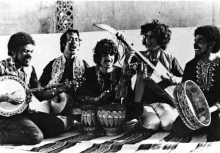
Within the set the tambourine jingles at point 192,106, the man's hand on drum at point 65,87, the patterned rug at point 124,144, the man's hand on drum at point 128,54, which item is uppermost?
the man's hand on drum at point 128,54

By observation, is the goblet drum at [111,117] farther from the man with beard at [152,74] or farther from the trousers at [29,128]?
the trousers at [29,128]

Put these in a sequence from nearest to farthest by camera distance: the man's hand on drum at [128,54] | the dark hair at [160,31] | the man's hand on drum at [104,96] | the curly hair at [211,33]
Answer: the curly hair at [211,33]
the dark hair at [160,31]
the man's hand on drum at [128,54]
the man's hand on drum at [104,96]

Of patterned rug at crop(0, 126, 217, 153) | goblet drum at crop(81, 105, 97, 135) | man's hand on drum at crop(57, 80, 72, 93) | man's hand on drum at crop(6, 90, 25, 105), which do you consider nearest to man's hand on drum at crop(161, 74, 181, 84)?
patterned rug at crop(0, 126, 217, 153)

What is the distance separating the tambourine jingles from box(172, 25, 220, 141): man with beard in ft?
0.14

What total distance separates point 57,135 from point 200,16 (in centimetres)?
211

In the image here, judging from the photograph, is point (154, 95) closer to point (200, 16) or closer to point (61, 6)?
point (200, 16)

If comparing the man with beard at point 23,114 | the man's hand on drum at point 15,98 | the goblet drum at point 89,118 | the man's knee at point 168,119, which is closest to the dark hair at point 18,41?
the man with beard at point 23,114

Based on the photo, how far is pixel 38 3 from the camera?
476cm

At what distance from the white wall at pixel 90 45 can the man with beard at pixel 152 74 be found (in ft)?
0.22

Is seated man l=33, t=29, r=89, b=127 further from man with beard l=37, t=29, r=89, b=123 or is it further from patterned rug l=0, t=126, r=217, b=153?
patterned rug l=0, t=126, r=217, b=153

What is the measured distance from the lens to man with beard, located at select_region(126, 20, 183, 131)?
14.2 feet

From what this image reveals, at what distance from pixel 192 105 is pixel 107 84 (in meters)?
0.97

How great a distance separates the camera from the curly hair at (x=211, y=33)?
416 centimetres

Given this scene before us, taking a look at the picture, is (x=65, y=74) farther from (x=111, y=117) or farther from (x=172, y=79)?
(x=172, y=79)
